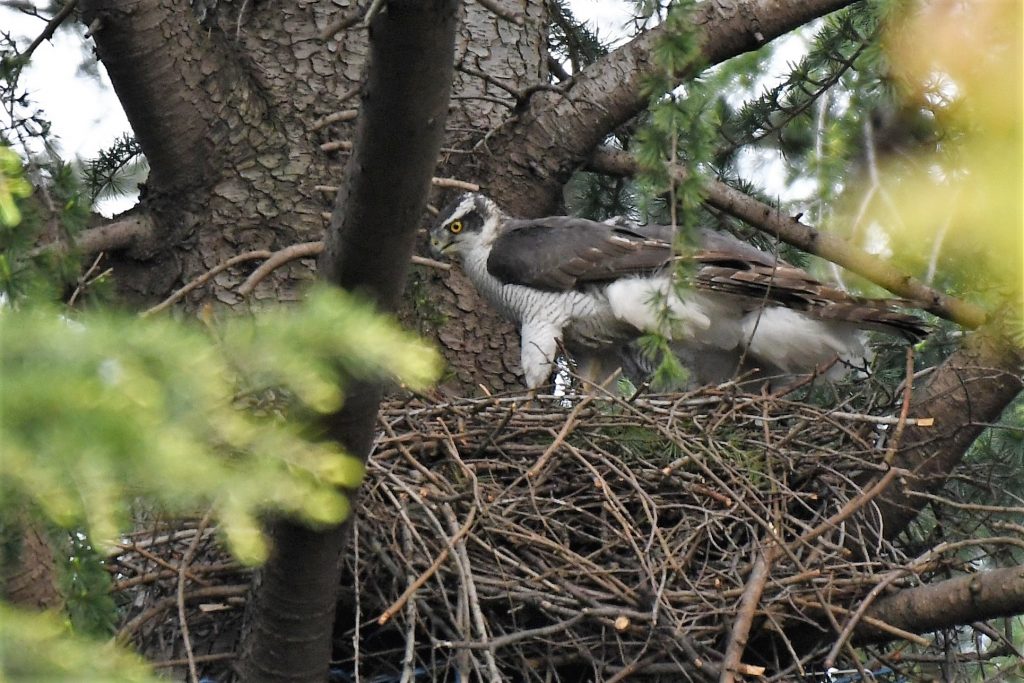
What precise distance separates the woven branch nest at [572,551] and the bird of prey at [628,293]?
741 millimetres

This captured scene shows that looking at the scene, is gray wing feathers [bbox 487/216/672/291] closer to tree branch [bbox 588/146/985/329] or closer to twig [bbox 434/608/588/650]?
tree branch [bbox 588/146/985/329]

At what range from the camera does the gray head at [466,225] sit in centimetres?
483

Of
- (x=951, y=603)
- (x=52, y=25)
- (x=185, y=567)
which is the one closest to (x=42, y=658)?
(x=185, y=567)

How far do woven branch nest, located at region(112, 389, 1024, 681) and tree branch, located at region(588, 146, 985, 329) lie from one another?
0.40 meters

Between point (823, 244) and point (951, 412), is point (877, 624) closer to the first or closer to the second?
point (951, 412)

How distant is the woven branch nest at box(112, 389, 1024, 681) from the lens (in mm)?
2914

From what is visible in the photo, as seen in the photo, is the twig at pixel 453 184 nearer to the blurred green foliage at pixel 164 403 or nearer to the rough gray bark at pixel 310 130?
the rough gray bark at pixel 310 130

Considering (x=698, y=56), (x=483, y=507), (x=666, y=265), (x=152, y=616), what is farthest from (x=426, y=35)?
(x=666, y=265)

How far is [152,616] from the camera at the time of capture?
2.92 m

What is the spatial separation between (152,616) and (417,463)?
2.47ft

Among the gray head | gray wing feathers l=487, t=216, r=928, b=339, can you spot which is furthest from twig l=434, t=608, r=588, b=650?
the gray head

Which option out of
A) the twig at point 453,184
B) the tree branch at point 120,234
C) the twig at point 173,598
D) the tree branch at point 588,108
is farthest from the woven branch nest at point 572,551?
the tree branch at point 588,108

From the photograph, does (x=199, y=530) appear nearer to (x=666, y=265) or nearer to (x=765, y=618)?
(x=765, y=618)

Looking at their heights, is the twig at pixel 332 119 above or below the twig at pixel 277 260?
above
